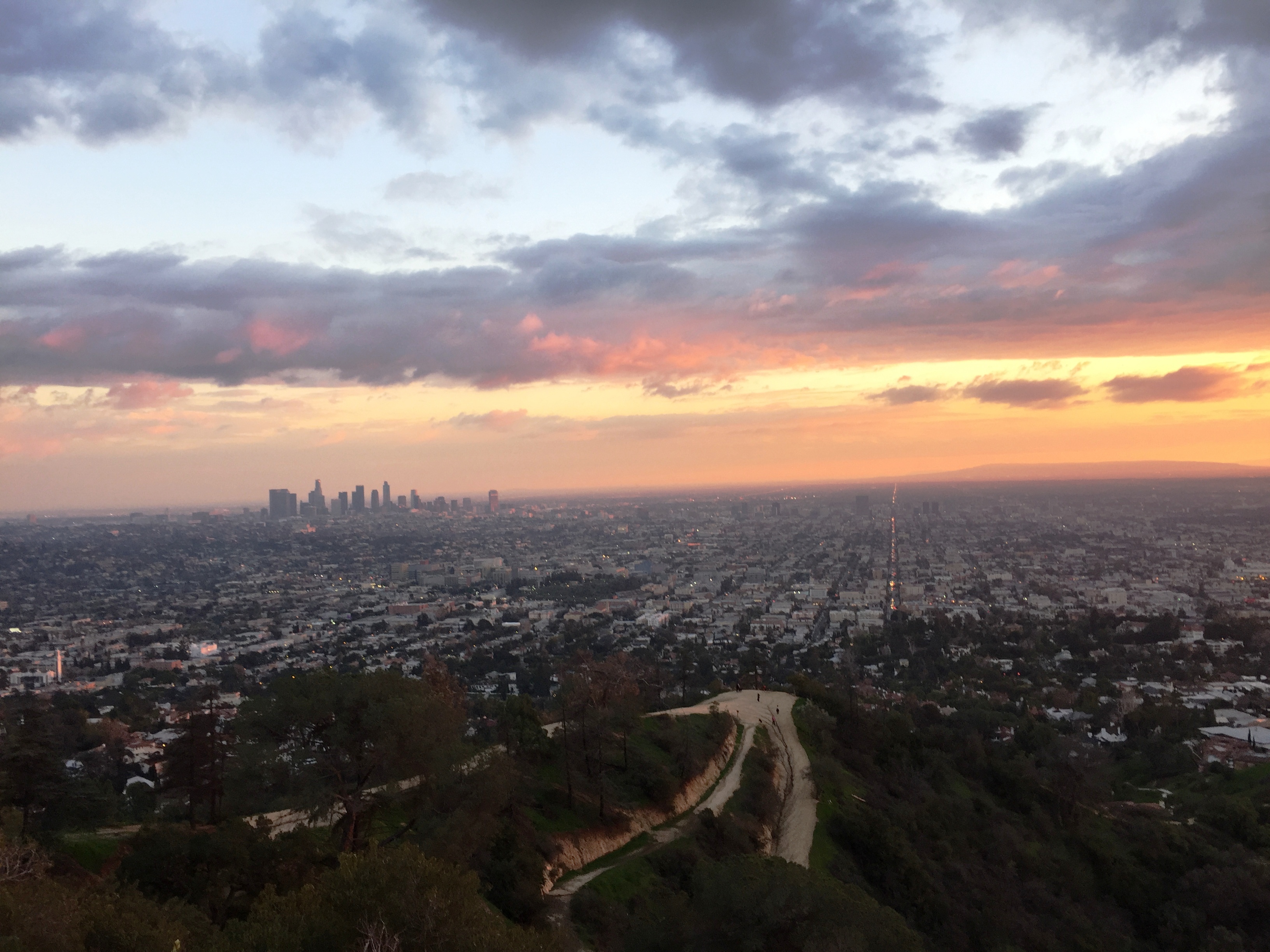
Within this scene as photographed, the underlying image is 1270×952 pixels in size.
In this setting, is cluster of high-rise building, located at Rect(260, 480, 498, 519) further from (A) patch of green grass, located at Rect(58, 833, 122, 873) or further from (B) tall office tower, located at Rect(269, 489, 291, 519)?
(A) patch of green grass, located at Rect(58, 833, 122, 873)

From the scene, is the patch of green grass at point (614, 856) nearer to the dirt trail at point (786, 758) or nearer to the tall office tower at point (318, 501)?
the dirt trail at point (786, 758)

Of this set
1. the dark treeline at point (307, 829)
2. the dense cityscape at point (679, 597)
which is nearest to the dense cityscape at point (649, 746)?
the dark treeline at point (307, 829)

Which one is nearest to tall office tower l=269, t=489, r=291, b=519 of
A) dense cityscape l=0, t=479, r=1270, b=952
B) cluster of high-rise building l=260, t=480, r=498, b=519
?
cluster of high-rise building l=260, t=480, r=498, b=519

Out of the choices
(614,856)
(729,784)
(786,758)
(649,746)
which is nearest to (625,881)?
(614,856)

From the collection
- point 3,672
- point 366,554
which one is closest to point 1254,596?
point 3,672

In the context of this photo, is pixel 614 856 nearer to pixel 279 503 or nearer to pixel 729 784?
pixel 729 784
